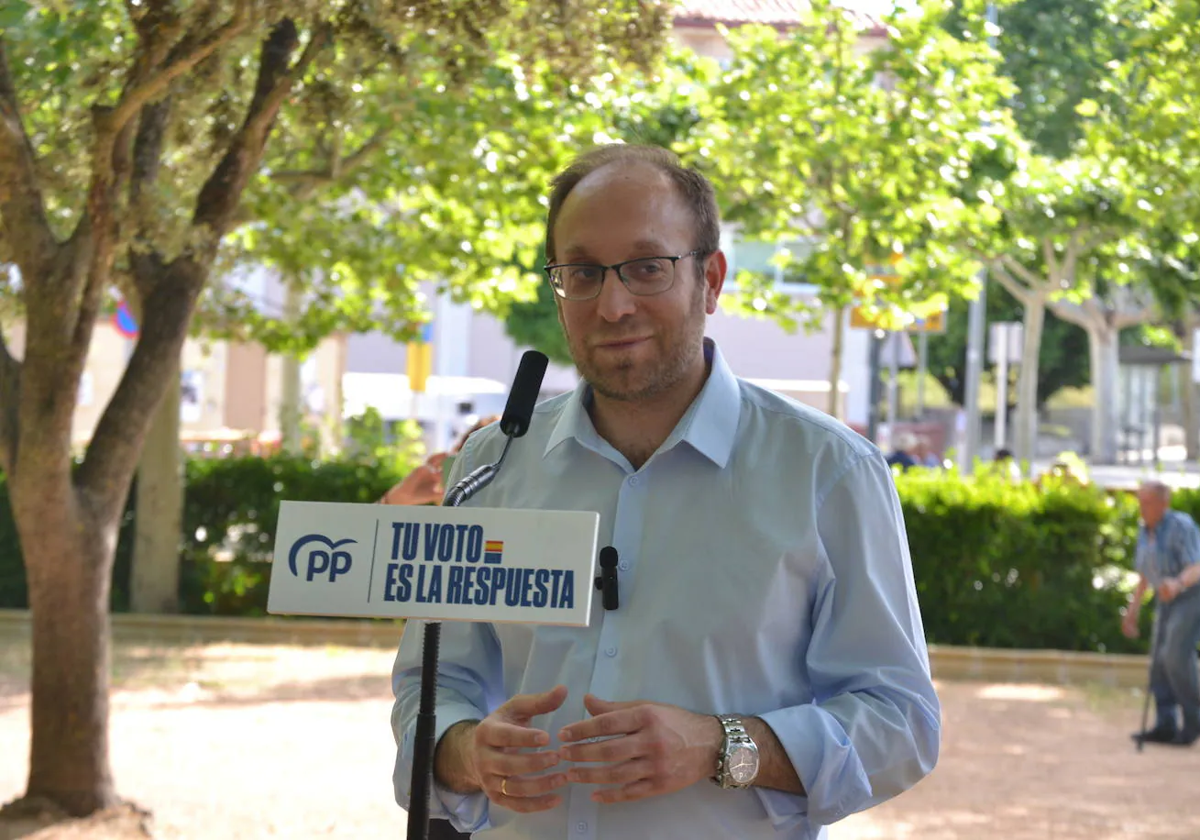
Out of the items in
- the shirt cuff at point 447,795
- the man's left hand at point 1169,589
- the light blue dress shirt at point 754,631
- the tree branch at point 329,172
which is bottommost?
the man's left hand at point 1169,589

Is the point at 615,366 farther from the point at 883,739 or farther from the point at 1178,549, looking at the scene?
the point at 1178,549

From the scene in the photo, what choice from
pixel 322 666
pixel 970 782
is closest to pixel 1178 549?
pixel 970 782

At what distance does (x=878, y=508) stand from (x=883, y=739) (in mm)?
372

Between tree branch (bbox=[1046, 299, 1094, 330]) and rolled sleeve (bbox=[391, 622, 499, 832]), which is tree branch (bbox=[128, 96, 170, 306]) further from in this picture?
tree branch (bbox=[1046, 299, 1094, 330])

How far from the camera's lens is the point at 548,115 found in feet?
45.9

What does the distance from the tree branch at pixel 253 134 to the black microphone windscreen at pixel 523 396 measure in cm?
477

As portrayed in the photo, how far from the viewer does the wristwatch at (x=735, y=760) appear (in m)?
2.52

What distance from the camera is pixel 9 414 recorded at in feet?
24.9

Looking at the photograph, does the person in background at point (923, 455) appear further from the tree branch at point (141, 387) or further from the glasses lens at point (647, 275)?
the glasses lens at point (647, 275)

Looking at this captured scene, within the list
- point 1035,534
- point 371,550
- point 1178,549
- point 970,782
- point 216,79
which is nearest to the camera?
point 371,550

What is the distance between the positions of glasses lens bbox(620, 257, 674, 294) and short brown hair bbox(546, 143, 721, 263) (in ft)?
0.35

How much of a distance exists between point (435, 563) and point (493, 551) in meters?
0.09

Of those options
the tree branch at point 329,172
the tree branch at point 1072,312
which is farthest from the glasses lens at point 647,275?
the tree branch at point 1072,312

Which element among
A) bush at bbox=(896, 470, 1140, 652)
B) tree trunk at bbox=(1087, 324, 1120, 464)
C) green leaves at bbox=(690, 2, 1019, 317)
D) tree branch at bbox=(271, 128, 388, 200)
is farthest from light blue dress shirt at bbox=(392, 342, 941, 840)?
tree trunk at bbox=(1087, 324, 1120, 464)
